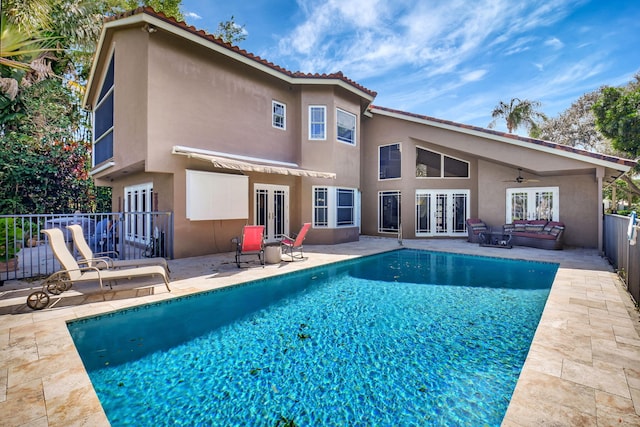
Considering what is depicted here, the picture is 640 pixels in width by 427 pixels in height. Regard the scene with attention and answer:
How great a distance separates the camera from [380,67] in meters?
28.7

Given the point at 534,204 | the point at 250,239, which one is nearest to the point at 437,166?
the point at 534,204

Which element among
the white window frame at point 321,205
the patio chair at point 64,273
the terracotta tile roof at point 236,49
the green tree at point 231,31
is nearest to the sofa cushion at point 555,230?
the white window frame at point 321,205

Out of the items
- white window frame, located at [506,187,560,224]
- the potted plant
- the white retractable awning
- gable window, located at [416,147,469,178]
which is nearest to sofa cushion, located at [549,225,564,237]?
white window frame, located at [506,187,560,224]

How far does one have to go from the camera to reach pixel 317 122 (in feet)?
71.7

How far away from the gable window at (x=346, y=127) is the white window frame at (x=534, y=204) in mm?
13293

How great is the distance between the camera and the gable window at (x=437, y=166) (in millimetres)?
26234

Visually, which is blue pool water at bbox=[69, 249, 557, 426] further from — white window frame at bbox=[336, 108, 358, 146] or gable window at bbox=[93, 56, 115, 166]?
gable window at bbox=[93, 56, 115, 166]

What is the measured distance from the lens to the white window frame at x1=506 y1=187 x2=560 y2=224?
22062mm

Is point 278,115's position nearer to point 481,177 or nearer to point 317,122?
point 317,122

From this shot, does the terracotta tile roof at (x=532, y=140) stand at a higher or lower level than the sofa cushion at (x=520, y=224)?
higher

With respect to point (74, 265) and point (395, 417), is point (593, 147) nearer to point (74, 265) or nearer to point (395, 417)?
point (395, 417)

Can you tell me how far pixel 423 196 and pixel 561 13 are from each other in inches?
572

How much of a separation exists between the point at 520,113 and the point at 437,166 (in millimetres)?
19432

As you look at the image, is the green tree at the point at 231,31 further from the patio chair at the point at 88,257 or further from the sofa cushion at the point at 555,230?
the sofa cushion at the point at 555,230
